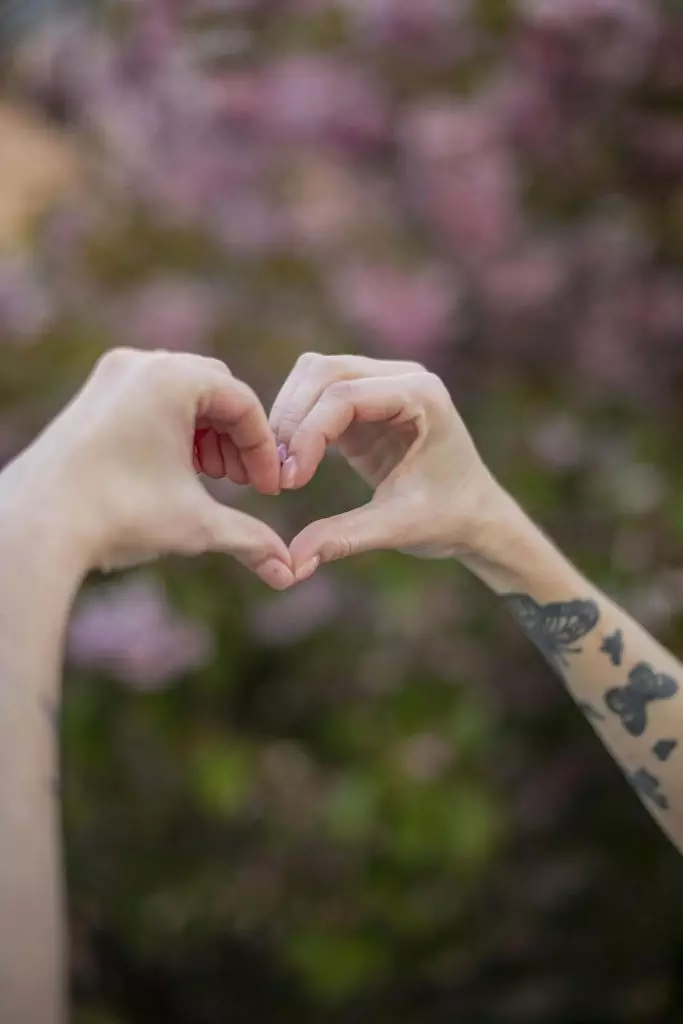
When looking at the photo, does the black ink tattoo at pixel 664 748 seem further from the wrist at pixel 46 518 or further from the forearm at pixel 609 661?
the wrist at pixel 46 518

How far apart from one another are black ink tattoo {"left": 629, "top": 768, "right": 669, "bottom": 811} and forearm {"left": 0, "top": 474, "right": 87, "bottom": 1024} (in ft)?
1.14

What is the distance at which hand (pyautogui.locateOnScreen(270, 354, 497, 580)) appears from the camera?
45 centimetres

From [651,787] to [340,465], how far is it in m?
0.51

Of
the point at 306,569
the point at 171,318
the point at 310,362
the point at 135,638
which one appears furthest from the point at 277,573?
the point at 171,318

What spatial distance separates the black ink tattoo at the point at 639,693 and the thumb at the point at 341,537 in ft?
0.60

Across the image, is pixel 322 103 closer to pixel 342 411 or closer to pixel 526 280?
pixel 526 280

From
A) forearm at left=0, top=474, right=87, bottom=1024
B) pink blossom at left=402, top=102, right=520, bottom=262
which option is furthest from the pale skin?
pink blossom at left=402, top=102, right=520, bottom=262

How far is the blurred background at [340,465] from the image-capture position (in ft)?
3.05

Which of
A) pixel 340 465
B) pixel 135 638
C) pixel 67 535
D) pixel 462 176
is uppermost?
pixel 462 176

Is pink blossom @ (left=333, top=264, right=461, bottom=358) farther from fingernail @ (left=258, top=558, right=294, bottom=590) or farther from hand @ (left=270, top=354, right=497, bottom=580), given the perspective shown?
fingernail @ (left=258, top=558, right=294, bottom=590)

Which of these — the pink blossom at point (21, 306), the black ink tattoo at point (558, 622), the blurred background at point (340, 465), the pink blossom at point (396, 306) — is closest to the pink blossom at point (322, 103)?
Answer: the blurred background at point (340, 465)

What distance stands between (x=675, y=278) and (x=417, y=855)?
0.71 meters

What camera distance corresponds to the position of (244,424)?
43 cm

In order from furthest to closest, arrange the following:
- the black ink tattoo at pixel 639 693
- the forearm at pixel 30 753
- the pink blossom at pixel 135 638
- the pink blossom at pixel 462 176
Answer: the pink blossom at pixel 462 176
the pink blossom at pixel 135 638
the black ink tattoo at pixel 639 693
the forearm at pixel 30 753
